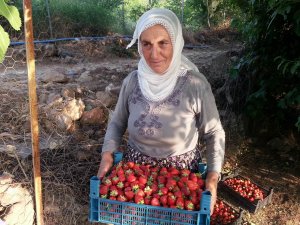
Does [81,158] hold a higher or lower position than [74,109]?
lower

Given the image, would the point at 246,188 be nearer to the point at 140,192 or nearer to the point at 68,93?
the point at 140,192

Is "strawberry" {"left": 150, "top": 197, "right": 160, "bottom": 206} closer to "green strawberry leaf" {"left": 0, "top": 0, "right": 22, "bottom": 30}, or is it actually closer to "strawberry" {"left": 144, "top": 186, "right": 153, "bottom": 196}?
"strawberry" {"left": 144, "top": 186, "right": 153, "bottom": 196}

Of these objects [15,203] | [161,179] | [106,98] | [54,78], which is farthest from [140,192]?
[54,78]

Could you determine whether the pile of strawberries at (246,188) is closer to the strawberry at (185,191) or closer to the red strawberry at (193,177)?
the red strawberry at (193,177)

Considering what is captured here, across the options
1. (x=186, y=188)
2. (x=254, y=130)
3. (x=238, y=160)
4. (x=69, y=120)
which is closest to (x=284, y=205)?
(x=238, y=160)

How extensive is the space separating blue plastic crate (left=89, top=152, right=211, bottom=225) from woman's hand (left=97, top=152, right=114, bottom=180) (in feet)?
0.76

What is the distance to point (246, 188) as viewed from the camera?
317 centimetres

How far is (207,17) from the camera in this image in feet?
39.9

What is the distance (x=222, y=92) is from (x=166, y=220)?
274 centimetres

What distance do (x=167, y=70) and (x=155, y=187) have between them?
0.69 meters

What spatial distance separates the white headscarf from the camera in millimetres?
1874

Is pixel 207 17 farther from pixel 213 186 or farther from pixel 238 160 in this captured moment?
pixel 213 186

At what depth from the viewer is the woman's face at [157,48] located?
1882 millimetres

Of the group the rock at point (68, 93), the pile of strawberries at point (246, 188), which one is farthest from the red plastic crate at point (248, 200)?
the rock at point (68, 93)
